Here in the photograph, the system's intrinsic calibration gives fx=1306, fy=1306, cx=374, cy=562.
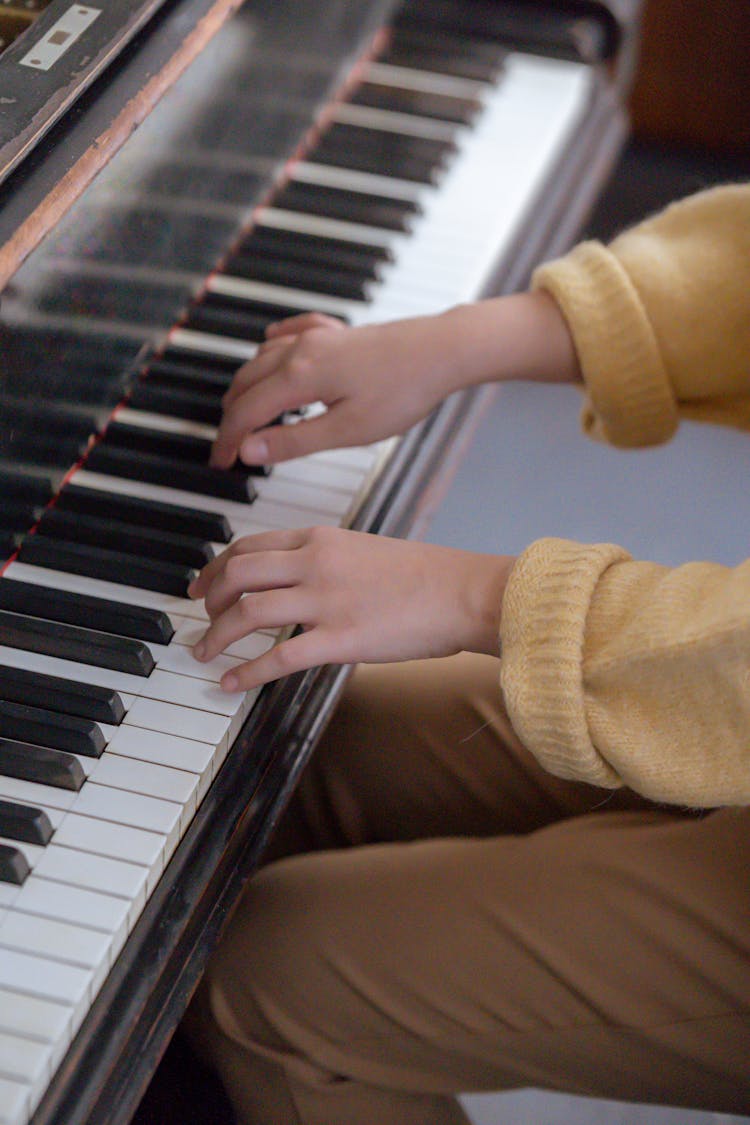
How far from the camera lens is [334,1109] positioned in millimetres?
1070

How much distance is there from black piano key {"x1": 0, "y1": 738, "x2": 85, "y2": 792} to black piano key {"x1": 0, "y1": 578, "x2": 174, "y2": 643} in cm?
14

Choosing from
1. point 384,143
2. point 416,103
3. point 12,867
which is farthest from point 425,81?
point 12,867

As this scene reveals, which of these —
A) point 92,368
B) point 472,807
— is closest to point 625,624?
point 472,807

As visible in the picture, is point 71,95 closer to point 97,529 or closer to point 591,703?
point 97,529

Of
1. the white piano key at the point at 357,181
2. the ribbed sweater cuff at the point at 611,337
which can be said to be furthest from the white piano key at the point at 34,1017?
the white piano key at the point at 357,181

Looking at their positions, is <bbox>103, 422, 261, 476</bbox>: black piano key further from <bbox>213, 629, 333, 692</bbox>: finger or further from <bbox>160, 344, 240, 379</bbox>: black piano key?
<bbox>213, 629, 333, 692</bbox>: finger

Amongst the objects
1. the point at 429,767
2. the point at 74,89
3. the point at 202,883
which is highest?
the point at 74,89

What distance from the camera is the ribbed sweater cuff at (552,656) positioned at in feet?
2.96

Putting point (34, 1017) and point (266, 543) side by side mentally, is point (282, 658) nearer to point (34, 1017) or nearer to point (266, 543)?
point (266, 543)

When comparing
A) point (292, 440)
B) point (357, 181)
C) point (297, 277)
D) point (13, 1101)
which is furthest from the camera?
point (357, 181)

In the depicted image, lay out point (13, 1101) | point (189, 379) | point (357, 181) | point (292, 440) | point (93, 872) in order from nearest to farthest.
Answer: point (13, 1101) → point (93, 872) → point (292, 440) → point (189, 379) → point (357, 181)

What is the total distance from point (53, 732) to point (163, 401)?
419 millimetres

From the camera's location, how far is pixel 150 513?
1130 mm

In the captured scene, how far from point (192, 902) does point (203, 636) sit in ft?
0.69
